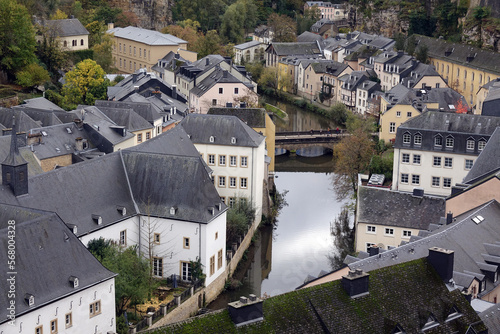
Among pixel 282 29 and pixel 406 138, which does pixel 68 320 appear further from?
pixel 282 29

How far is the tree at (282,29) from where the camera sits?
113312mm

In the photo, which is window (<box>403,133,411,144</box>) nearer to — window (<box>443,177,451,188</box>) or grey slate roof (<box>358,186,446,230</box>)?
window (<box>443,177,451,188</box>)

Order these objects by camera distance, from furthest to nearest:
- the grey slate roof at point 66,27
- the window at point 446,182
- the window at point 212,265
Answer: the grey slate roof at point 66,27 → the window at point 446,182 → the window at point 212,265

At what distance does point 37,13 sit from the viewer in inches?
3408

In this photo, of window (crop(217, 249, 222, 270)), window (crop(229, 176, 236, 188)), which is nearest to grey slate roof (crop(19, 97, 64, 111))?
window (crop(229, 176, 236, 188))

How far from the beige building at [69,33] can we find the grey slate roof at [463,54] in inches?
1456

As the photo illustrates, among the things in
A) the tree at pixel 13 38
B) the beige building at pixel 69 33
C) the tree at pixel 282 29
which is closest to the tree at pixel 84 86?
the tree at pixel 13 38

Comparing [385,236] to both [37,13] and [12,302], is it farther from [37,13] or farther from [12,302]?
[37,13]

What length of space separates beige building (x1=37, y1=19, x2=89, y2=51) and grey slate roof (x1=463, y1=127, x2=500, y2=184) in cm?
4581

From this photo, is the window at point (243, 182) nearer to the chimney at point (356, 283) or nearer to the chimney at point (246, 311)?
the chimney at point (356, 283)

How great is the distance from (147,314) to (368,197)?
48.5ft

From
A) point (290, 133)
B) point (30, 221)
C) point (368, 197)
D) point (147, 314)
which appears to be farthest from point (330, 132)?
point (30, 221)

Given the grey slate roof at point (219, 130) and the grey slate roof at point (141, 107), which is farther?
the grey slate roof at point (141, 107)

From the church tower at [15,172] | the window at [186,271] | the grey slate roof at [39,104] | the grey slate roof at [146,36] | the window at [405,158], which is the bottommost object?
the window at [186,271]
